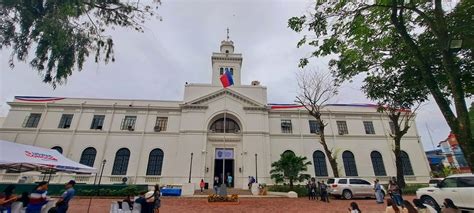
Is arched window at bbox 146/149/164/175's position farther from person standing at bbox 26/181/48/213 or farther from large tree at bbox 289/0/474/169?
large tree at bbox 289/0/474/169

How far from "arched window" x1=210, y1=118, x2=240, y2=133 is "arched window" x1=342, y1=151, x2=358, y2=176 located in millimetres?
12778

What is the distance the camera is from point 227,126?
90.0 ft

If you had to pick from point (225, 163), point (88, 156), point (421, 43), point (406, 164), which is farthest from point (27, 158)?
point (406, 164)

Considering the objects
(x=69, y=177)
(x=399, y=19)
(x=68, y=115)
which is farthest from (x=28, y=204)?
(x=68, y=115)

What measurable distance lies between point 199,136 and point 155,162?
5.48 meters

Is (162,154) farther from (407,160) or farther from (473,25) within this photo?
(407,160)

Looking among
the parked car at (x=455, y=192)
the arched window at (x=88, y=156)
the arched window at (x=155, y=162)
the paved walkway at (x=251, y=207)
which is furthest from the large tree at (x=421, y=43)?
the arched window at (x=88, y=156)

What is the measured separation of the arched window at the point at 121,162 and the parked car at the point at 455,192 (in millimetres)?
24581

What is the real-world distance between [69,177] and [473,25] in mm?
30752

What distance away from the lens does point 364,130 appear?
2769 centimetres

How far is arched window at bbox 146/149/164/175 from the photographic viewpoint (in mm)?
24156

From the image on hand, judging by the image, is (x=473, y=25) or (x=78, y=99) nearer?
(x=473, y=25)

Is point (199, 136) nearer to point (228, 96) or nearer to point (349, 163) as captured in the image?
point (228, 96)

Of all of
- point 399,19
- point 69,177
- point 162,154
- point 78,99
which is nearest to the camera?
point 399,19
